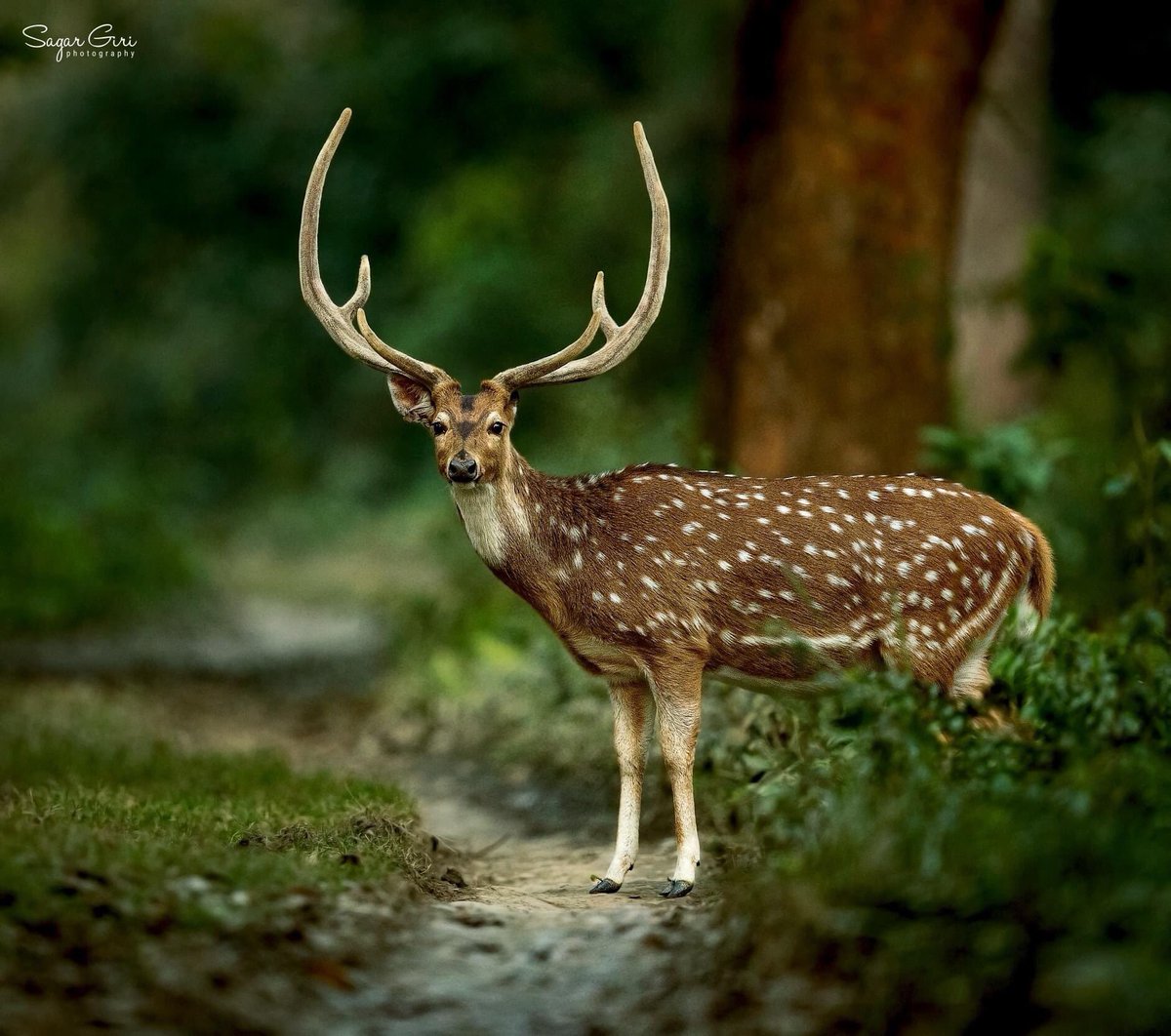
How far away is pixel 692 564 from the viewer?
6.68 meters

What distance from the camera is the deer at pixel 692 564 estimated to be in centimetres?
657

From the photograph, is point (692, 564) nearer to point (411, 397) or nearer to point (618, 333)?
point (618, 333)

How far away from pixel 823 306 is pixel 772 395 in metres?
0.67

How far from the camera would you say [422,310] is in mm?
20406

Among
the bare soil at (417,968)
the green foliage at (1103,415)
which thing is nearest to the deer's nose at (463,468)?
the bare soil at (417,968)

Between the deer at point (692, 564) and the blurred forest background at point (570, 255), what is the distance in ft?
5.39

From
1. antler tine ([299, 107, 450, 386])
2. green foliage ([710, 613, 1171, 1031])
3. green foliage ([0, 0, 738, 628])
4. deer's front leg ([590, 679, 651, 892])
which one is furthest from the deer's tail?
green foliage ([0, 0, 738, 628])

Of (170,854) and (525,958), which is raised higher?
(170,854)

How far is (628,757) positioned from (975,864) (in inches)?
105

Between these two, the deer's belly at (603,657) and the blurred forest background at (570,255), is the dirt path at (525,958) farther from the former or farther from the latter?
the blurred forest background at (570,255)

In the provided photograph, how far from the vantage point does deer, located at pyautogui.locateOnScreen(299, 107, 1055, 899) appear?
657 cm

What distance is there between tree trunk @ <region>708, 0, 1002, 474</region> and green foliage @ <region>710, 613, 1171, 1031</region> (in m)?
4.27

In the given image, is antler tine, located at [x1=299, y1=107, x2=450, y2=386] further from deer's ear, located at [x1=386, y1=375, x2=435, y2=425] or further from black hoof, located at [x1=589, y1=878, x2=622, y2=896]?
black hoof, located at [x1=589, y1=878, x2=622, y2=896]

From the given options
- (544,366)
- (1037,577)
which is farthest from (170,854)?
(1037,577)
